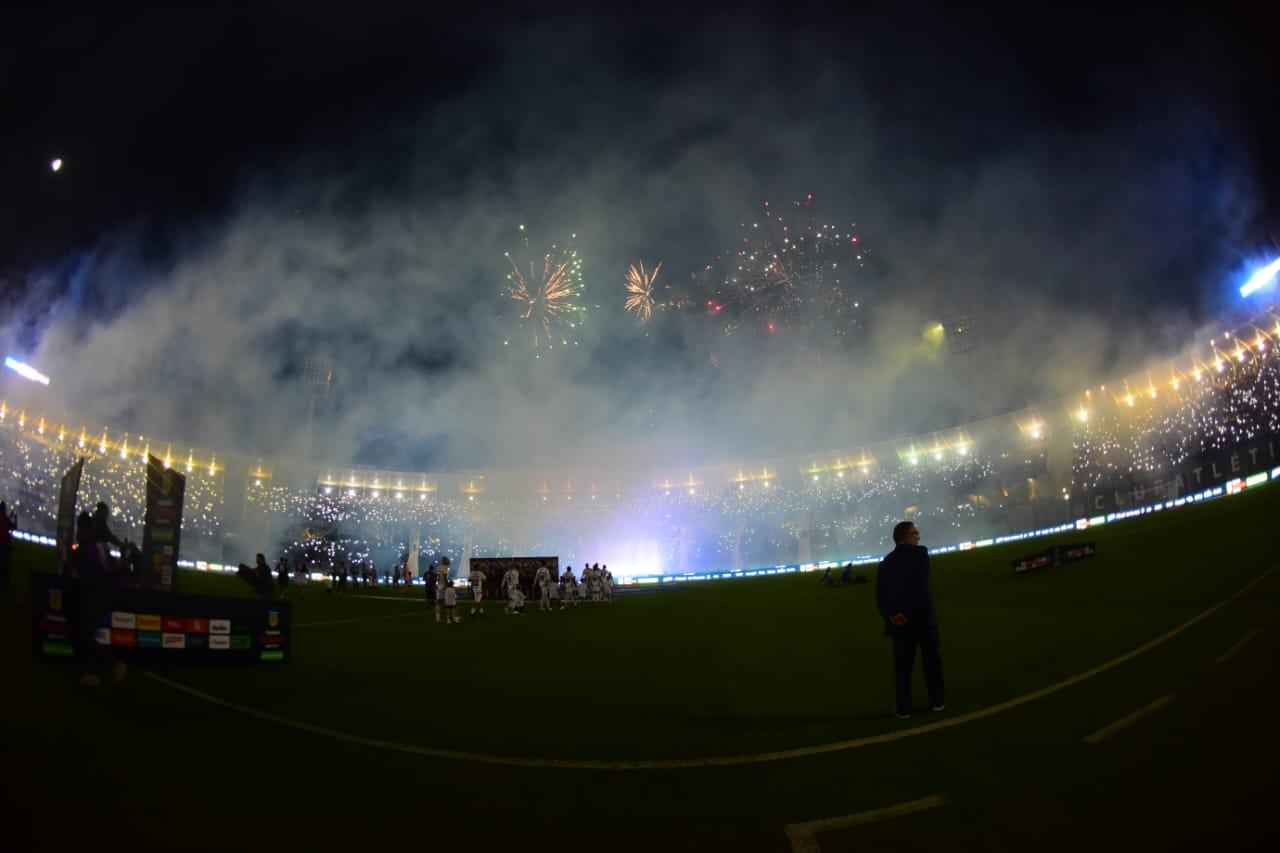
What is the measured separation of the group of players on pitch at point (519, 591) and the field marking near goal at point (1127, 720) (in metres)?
14.7

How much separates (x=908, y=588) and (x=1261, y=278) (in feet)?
168

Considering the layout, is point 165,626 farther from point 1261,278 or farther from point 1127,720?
point 1261,278

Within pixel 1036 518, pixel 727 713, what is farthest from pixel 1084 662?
pixel 1036 518

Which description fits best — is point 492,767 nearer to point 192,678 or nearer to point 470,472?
point 192,678

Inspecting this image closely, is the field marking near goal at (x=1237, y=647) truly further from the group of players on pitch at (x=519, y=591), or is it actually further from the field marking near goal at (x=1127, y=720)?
the group of players on pitch at (x=519, y=591)

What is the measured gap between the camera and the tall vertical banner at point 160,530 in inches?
448

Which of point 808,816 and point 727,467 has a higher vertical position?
point 727,467

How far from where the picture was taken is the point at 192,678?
23.9 feet

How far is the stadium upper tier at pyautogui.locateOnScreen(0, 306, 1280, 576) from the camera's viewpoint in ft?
136

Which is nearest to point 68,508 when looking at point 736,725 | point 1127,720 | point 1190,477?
point 736,725

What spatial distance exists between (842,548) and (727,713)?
211 ft

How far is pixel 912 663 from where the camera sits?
576 centimetres

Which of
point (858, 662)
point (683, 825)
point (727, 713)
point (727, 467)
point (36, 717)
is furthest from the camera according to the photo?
point (727, 467)

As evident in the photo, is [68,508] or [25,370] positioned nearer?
[68,508]
